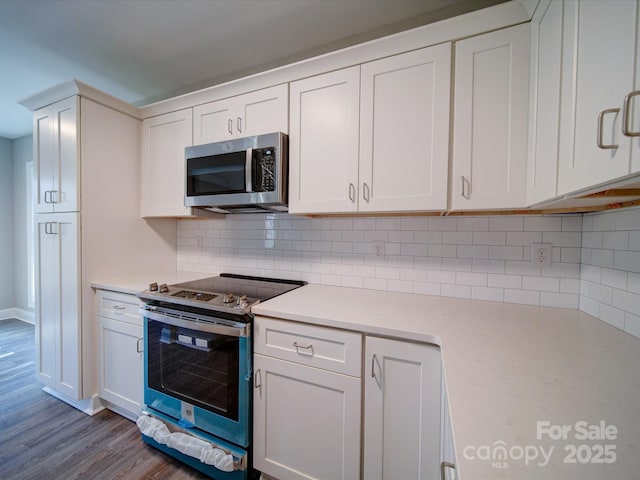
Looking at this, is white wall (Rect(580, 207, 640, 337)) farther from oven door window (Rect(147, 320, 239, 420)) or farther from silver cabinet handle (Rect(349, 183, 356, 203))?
oven door window (Rect(147, 320, 239, 420))

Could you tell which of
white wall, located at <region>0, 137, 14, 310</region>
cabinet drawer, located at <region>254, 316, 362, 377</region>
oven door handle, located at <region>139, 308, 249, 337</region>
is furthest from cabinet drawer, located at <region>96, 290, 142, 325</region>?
white wall, located at <region>0, 137, 14, 310</region>

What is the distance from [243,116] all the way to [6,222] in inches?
170

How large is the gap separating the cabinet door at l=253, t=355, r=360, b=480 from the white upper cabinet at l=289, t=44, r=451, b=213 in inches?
34.1

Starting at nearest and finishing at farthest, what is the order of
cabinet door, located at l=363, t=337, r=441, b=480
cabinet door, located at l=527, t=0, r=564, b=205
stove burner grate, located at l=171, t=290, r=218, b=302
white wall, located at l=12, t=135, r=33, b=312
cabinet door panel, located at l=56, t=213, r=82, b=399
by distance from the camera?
1. cabinet door, located at l=527, t=0, r=564, b=205
2. cabinet door, located at l=363, t=337, r=441, b=480
3. stove burner grate, located at l=171, t=290, r=218, b=302
4. cabinet door panel, located at l=56, t=213, r=82, b=399
5. white wall, located at l=12, t=135, r=33, b=312

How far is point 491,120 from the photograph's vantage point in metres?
1.19

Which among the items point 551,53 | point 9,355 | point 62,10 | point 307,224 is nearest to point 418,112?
point 551,53

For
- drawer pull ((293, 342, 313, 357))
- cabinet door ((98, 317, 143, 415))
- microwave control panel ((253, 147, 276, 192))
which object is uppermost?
microwave control panel ((253, 147, 276, 192))

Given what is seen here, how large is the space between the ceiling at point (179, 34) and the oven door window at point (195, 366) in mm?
1839

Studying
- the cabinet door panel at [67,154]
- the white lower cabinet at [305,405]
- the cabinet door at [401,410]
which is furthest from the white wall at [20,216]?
the cabinet door at [401,410]

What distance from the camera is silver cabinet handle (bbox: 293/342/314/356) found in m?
1.20

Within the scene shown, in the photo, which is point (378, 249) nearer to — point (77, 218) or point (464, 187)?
point (464, 187)

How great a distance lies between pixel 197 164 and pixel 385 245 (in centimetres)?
140

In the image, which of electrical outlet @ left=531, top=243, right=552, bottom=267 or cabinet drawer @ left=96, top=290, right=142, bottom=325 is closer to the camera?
electrical outlet @ left=531, top=243, right=552, bottom=267

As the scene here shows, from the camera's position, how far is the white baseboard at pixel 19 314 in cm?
359
